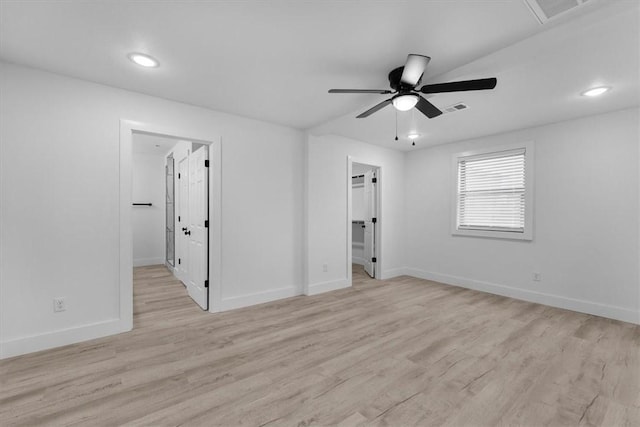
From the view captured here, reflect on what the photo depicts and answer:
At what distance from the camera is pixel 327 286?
450 centimetres

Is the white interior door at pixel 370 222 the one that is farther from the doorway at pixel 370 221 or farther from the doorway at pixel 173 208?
the doorway at pixel 173 208

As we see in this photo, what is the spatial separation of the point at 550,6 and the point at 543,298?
375 cm

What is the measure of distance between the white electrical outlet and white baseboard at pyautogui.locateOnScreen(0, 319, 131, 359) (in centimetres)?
20

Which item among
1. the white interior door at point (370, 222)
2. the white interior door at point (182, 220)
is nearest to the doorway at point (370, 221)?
the white interior door at point (370, 222)

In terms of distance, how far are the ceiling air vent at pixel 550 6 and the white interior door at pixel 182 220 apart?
4441mm

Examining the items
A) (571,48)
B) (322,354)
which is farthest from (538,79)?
(322,354)

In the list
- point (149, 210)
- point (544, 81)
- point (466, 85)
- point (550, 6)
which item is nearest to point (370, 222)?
point (544, 81)

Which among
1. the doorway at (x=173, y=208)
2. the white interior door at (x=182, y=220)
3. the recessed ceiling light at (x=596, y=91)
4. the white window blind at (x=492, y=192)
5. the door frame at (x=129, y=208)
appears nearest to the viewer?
the recessed ceiling light at (x=596, y=91)

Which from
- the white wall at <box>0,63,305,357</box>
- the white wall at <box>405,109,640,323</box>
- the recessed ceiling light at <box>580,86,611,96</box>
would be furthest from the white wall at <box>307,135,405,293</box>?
the recessed ceiling light at <box>580,86,611,96</box>

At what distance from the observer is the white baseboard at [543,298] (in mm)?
3373

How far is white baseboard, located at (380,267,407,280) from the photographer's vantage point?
5342mm

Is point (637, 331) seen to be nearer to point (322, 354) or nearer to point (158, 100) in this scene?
point (322, 354)

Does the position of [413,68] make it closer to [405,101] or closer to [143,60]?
[405,101]

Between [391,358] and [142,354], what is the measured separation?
7.05 feet
